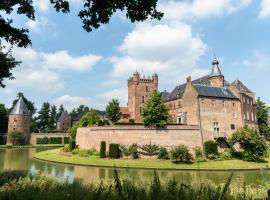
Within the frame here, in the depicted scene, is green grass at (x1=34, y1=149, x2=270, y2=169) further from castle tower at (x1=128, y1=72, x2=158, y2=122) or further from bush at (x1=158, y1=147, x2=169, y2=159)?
castle tower at (x1=128, y1=72, x2=158, y2=122)

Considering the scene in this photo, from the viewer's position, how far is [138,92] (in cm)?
5591

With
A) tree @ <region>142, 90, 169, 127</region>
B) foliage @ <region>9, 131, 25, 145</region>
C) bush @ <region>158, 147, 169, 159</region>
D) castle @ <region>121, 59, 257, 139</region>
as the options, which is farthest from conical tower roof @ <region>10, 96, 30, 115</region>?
bush @ <region>158, 147, 169, 159</region>

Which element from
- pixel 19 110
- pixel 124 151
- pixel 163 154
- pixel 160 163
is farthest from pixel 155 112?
pixel 19 110

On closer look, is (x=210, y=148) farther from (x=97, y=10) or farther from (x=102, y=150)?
(x=97, y=10)

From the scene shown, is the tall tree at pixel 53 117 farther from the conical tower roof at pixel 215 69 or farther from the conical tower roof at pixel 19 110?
the conical tower roof at pixel 215 69

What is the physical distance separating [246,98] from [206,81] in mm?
7907

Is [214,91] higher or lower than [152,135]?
higher

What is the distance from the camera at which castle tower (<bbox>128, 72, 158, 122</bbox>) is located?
5506cm

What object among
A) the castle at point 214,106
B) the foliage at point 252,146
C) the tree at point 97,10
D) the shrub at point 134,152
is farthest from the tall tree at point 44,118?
the tree at point 97,10

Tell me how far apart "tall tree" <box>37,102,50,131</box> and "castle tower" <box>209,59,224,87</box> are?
6599 cm

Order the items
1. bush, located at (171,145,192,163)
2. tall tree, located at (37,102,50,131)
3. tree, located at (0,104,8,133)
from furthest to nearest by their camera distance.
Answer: tall tree, located at (37,102,50,131) < tree, located at (0,104,8,133) < bush, located at (171,145,192,163)

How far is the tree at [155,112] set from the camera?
122 feet

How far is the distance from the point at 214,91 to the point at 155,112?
11016 millimetres

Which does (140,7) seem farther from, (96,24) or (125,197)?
(125,197)
